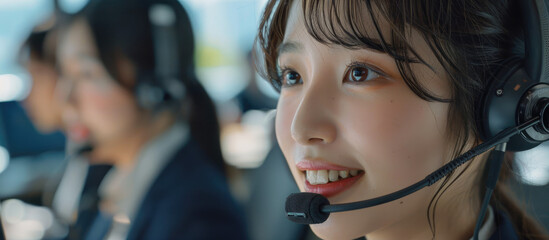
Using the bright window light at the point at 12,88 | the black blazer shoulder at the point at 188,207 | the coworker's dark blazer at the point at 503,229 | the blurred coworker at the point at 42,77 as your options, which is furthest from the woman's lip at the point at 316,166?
the bright window light at the point at 12,88

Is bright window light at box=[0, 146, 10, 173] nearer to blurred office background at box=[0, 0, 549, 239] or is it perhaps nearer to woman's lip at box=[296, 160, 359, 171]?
blurred office background at box=[0, 0, 549, 239]

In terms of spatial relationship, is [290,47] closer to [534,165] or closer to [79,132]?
[534,165]

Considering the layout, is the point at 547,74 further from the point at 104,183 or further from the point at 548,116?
the point at 104,183

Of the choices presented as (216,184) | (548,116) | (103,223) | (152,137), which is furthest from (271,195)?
(548,116)

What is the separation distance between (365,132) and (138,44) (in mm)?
1263

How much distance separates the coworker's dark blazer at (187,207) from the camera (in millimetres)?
1622

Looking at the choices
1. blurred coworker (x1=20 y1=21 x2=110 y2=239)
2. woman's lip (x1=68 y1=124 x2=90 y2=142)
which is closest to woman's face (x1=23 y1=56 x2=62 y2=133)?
blurred coworker (x1=20 y1=21 x2=110 y2=239)

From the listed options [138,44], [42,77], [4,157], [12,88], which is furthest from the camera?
[4,157]

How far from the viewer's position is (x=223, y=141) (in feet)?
6.77

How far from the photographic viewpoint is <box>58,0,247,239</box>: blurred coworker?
1.69 m

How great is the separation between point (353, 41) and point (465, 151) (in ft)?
0.71

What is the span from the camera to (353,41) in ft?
2.27

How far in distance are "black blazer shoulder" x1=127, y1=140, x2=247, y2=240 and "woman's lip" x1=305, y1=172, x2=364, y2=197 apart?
912 millimetres

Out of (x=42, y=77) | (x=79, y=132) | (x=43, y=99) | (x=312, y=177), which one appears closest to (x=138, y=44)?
(x=79, y=132)
